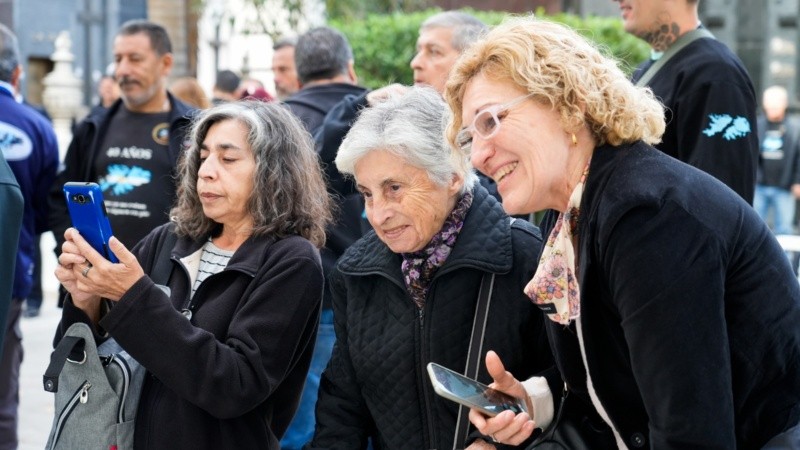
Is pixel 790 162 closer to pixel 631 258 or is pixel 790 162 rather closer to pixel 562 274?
pixel 562 274

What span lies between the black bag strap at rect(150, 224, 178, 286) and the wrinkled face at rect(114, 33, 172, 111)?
262 centimetres

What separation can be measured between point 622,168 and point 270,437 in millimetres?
1537

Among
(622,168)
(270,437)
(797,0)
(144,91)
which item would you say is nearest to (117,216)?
(144,91)

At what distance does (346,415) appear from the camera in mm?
3354

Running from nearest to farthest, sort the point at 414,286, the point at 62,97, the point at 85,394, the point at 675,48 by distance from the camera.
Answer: the point at 85,394 → the point at 414,286 → the point at 675,48 → the point at 62,97

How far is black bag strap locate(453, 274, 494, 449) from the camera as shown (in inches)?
121

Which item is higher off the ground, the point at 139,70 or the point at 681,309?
the point at 681,309

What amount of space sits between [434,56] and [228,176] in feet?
6.79

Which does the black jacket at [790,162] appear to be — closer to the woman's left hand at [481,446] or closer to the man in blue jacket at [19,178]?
the man in blue jacket at [19,178]

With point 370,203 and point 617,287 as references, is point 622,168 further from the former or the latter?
point 370,203

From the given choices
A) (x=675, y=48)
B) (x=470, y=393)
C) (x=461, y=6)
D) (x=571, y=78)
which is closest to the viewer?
(x=571, y=78)

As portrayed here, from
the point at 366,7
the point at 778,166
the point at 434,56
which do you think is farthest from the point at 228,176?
the point at 366,7

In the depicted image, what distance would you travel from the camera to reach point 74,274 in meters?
3.09

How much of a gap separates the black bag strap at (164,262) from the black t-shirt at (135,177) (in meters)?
2.02
